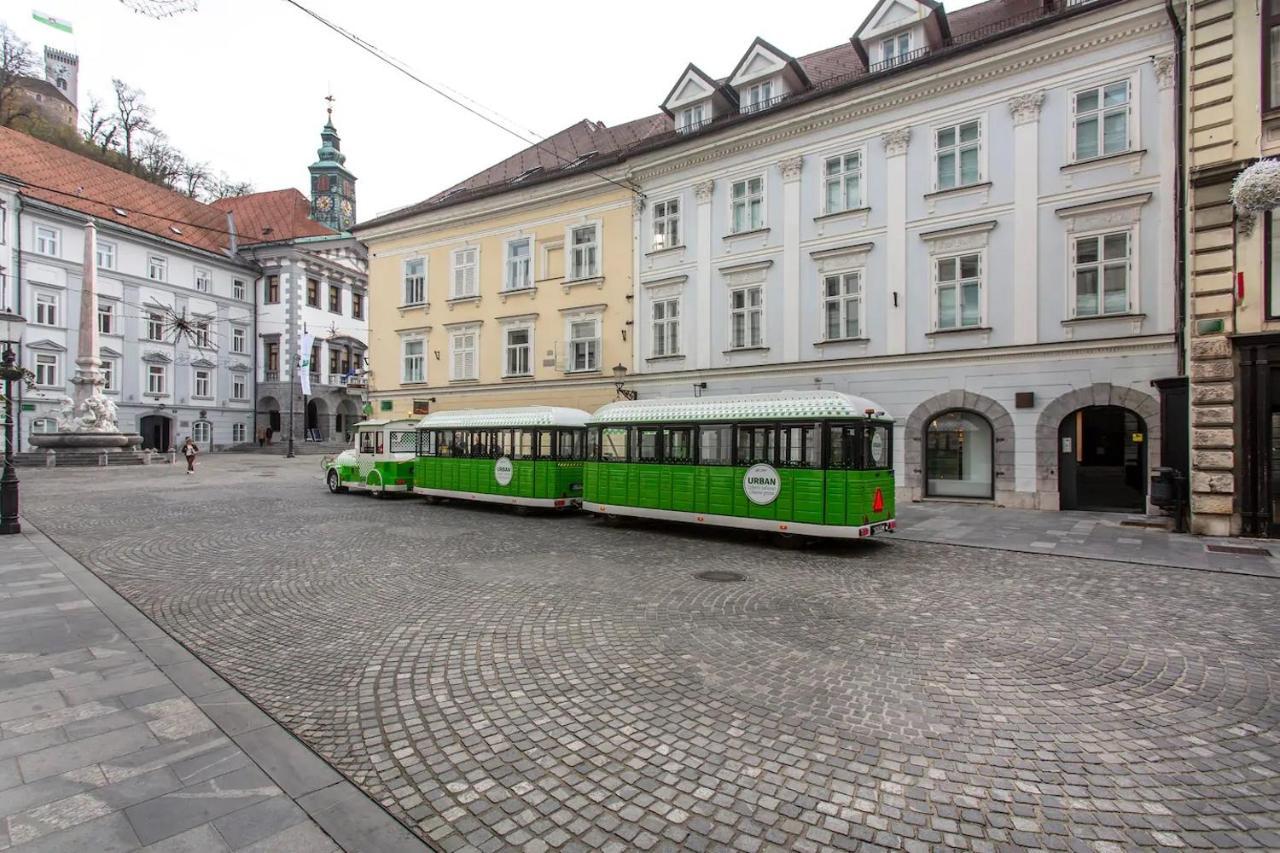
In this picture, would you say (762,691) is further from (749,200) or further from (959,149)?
(749,200)

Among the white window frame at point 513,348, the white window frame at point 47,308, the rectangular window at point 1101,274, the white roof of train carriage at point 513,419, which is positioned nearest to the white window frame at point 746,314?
the white roof of train carriage at point 513,419

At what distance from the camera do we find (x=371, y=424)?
21.2 metres

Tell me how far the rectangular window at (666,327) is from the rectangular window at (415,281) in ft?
39.6

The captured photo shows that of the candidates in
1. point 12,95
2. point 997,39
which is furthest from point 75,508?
point 12,95

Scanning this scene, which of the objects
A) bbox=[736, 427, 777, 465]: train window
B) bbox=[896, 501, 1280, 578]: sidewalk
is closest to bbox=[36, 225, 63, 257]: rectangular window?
bbox=[736, 427, 777, 465]: train window

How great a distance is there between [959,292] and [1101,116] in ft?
16.5

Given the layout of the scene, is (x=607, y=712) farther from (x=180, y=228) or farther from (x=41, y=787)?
(x=180, y=228)

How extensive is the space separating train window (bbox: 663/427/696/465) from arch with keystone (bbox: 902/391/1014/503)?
784 cm

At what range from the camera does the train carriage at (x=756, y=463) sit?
10.9 m

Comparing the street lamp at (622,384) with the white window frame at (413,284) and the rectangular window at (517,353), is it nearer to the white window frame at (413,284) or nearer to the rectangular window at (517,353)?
the rectangular window at (517,353)

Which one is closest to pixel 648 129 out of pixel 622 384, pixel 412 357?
pixel 622 384

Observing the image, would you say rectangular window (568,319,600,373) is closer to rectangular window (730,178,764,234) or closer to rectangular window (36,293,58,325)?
rectangular window (730,178,764,234)

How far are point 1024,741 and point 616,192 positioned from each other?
22035 mm

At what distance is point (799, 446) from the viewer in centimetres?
1138
